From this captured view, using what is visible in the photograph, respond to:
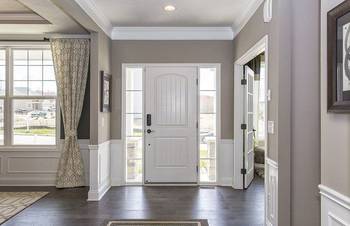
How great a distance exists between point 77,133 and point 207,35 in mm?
2831

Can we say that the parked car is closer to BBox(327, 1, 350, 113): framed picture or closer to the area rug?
the area rug

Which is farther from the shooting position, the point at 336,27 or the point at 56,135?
the point at 56,135

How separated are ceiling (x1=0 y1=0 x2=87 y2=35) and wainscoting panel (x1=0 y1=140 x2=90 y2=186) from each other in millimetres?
1973

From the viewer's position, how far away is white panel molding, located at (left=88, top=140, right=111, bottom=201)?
16.2ft

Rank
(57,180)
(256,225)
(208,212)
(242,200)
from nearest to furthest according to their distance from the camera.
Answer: (256,225) → (208,212) → (242,200) → (57,180)

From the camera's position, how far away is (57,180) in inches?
223

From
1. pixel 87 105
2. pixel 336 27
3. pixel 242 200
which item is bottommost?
pixel 242 200

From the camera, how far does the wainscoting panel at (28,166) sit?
19.1 ft

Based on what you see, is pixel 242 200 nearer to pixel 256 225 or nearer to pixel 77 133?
pixel 256 225

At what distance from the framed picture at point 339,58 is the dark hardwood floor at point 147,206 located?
2346 millimetres

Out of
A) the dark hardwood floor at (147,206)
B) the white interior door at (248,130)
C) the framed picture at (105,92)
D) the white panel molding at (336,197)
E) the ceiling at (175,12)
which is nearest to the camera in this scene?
→ the white panel molding at (336,197)

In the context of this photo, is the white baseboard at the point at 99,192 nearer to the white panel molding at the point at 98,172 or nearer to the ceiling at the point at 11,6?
the white panel molding at the point at 98,172

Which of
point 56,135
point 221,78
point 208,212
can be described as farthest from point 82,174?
point 221,78

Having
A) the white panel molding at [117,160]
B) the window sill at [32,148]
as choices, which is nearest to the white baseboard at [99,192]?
the white panel molding at [117,160]
